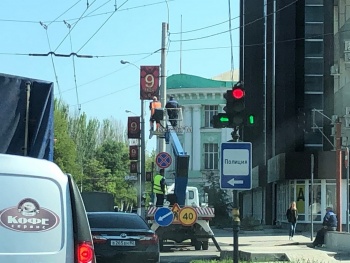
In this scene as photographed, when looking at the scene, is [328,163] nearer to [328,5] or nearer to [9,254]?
[328,5]

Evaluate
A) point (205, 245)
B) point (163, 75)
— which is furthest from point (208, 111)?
point (205, 245)

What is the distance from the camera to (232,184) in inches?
563

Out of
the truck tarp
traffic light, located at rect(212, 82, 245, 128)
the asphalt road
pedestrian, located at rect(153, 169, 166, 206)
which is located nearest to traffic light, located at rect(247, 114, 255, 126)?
traffic light, located at rect(212, 82, 245, 128)

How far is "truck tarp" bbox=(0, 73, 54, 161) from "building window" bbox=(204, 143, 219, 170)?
7004 cm

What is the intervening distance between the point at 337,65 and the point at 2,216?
4033cm

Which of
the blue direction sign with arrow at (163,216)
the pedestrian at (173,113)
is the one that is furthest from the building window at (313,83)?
the blue direction sign with arrow at (163,216)

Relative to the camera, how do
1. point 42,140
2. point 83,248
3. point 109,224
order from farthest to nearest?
point 109,224
point 42,140
point 83,248

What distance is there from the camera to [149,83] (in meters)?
33.3

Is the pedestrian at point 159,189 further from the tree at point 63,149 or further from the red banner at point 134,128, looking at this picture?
the tree at point 63,149

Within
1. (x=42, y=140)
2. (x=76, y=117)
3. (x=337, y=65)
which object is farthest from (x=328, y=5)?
(x=76, y=117)

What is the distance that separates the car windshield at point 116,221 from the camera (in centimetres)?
1708

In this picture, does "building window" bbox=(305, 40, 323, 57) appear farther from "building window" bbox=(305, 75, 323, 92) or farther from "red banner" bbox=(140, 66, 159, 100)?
"red banner" bbox=(140, 66, 159, 100)

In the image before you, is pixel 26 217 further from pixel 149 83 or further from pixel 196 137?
pixel 196 137

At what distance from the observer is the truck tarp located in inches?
342
